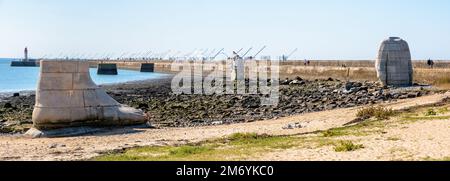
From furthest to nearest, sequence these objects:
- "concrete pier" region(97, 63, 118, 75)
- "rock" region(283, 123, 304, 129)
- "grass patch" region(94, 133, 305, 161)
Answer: "concrete pier" region(97, 63, 118, 75)
"rock" region(283, 123, 304, 129)
"grass patch" region(94, 133, 305, 161)

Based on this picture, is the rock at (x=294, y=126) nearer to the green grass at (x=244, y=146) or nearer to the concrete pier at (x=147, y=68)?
the green grass at (x=244, y=146)

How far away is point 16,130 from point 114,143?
787 cm

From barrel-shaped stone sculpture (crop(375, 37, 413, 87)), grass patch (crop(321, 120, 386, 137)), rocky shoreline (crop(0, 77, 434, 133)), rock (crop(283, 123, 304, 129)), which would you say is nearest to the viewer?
grass patch (crop(321, 120, 386, 137))

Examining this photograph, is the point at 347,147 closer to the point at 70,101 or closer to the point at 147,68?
the point at 70,101

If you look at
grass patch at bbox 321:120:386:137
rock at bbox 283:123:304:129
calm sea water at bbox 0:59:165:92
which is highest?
grass patch at bbox 321:120:386:137

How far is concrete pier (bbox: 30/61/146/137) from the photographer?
74.1ft

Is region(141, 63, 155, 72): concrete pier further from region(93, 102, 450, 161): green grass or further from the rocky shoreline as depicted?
region(93, 102, 450, 161): green grass

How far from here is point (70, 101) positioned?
23.0 metres

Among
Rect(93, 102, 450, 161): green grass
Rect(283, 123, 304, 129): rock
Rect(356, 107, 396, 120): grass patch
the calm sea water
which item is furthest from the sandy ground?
the calm sea water

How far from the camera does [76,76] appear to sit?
23.3 meters

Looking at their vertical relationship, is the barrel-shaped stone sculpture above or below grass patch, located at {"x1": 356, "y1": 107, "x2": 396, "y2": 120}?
above

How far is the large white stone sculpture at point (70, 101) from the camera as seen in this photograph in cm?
2261
